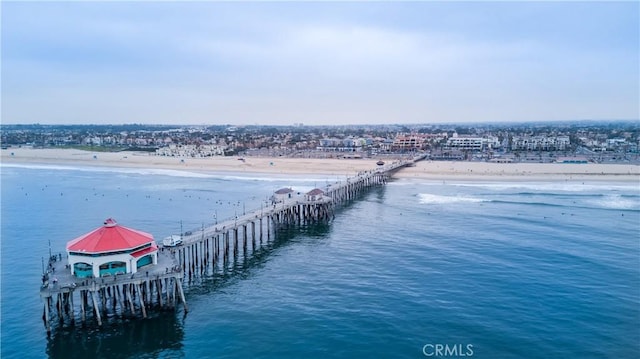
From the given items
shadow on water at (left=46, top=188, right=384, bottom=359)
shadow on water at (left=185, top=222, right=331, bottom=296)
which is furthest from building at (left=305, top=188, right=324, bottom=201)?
shadow on water at (left=46, top=188, right=384, bottom=359)

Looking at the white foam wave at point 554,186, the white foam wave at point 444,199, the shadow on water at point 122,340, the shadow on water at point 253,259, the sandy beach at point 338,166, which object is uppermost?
the sandy beach at point 338,166

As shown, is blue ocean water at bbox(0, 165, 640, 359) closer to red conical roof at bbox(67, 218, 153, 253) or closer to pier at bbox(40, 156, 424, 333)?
pier at bbox(40, 156, 424, 333)

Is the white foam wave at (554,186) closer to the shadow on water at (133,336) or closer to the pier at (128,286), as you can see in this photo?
the pier at (128,286)

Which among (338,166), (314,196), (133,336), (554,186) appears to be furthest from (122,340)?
(338,166)

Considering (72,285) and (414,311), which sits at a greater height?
(72,285)

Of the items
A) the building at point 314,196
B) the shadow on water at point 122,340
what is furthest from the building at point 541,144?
the shadow on water at point 122,340

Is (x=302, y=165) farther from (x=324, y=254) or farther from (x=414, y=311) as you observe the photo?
(x=414, y=311)

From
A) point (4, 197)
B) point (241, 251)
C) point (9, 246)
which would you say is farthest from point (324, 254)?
point (4, 197)
